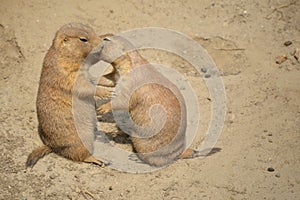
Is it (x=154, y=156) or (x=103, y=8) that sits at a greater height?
(x=103, y=8)

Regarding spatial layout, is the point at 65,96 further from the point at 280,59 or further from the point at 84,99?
the point at 280,59

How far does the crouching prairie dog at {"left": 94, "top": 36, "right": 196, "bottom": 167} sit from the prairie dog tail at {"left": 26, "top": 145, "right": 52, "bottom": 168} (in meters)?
0.77

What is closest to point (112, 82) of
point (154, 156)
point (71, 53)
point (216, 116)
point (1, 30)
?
point (71, 53)

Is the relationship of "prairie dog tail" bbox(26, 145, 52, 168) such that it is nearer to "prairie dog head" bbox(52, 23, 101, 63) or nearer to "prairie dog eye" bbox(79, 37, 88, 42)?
"prairie dog head" bbox(52, 23, 101, 63)

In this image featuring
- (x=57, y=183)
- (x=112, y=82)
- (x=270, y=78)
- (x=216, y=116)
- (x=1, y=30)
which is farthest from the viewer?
(x=1, y=30)

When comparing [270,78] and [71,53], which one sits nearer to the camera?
[71,53]

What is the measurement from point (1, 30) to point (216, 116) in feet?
9.58

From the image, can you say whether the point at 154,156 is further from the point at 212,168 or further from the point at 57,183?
the point at 57,183

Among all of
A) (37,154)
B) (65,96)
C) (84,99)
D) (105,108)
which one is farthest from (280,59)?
(37,154)

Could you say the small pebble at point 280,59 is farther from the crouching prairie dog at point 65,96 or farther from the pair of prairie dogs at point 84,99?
the crouching prairie dog at point 65,96

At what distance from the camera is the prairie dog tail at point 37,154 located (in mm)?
4730

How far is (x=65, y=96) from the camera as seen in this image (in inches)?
189

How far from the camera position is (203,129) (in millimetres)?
5234

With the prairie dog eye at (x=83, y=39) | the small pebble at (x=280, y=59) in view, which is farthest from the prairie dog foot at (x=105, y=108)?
the small pebble at (x=280, y=59)
